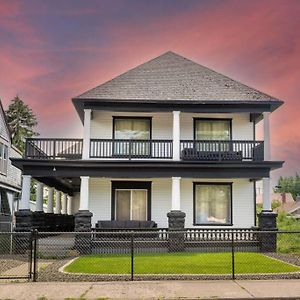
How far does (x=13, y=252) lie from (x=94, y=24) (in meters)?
9.96

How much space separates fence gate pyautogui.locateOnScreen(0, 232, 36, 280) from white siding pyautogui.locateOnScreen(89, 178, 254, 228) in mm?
4143

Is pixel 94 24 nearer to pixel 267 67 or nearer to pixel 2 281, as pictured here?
pixel 267 67

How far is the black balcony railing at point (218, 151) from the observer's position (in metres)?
21.9

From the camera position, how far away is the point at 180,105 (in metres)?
22.1

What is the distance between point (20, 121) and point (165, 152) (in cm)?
5052

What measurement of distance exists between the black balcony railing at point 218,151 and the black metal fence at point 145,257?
3485 millimetres

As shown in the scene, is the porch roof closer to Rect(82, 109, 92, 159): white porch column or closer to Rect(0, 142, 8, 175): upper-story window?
Rect(82, 109, 92, 159): white porch column

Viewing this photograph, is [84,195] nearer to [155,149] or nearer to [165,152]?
[155,149]

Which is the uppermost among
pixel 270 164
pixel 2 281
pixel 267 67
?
pixel 267 67

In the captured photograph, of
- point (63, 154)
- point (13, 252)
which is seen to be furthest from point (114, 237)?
point (63, 154)

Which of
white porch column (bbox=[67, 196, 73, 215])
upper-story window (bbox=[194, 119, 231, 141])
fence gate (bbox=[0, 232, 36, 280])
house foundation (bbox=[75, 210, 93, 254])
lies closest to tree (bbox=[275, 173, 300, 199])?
white porch column (bbox=[67, 196, 73, 215])

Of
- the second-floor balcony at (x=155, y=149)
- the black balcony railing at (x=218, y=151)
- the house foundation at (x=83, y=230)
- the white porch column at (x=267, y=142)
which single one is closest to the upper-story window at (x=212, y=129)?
the second-floor balcony at (x=155, y=149)

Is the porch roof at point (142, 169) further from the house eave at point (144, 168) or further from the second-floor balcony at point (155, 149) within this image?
the second-floor balcony at point (155, 149)

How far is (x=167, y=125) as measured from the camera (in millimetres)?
24000
